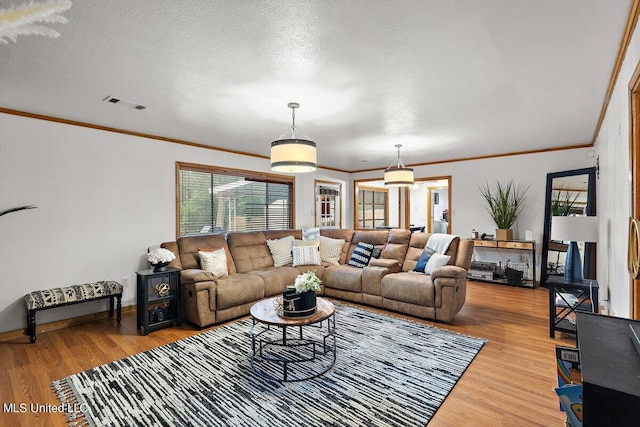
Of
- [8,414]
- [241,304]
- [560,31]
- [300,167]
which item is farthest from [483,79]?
[8,414]

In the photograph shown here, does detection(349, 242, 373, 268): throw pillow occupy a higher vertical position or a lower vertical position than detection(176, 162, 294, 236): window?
lower

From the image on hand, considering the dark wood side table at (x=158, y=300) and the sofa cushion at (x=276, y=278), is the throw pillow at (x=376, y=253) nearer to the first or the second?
the sofa cushion at (x=276, y=278)

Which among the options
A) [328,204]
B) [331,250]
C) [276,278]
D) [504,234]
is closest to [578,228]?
[504,234]

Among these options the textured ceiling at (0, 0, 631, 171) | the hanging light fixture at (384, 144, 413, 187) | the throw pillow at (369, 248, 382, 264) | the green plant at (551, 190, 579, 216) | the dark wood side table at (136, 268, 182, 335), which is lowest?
the dark wood side table at (136, 268, 182, 335)

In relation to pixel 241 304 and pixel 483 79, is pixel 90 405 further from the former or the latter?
pixel 483 79

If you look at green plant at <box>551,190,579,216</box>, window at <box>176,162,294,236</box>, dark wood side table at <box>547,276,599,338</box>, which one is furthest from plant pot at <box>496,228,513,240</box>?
window at <box>176,162,294,236</box>

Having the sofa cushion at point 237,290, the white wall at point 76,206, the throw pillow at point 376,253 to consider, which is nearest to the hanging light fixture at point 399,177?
the throw pillow at point 376,253

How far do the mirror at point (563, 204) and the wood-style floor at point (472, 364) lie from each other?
1.24 meters

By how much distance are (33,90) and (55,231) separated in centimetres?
165

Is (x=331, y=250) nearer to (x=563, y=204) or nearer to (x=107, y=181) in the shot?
(x=107, y=181)

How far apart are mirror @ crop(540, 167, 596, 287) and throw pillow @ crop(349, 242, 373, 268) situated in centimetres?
307

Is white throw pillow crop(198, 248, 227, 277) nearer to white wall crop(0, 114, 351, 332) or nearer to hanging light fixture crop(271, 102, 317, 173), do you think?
white wall crop(0, 114, 351, 332)

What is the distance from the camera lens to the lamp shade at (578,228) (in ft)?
10.2

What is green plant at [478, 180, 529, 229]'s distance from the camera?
5.80m
